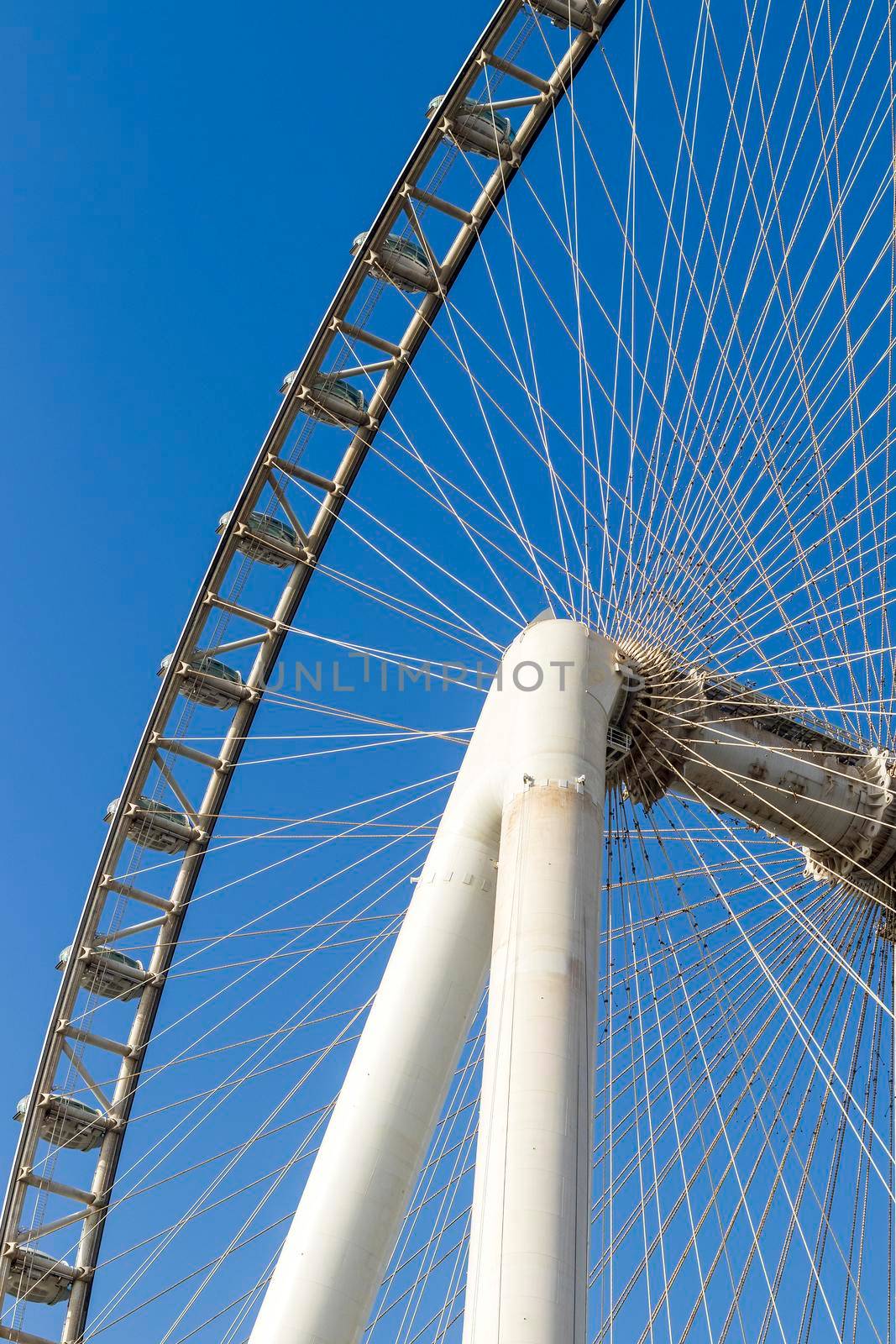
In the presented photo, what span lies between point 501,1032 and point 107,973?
12595mm

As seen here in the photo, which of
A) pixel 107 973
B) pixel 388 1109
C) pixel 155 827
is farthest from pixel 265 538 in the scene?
pixel 388 1109

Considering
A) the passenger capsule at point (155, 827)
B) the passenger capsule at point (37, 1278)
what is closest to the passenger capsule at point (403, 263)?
the passenger capsule at point (155, 827)

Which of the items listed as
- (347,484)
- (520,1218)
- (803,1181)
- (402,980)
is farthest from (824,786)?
(347,484)

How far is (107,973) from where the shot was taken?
23.5 metres

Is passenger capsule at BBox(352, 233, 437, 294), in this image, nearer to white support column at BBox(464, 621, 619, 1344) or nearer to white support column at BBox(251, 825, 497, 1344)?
white support column at BBox(464, 621, 619, 1344)

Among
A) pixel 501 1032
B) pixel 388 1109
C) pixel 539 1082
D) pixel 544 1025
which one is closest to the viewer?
pixel 539 1082

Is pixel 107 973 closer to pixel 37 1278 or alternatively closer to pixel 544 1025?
pixel 37 1278

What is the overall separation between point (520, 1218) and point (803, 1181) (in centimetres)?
519

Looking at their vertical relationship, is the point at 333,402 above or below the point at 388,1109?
above

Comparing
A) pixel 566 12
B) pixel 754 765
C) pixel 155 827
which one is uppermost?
pixel 566 12

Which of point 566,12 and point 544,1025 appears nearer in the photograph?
point 544,1025

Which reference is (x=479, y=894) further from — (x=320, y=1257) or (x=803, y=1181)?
(x=803, y=1181)

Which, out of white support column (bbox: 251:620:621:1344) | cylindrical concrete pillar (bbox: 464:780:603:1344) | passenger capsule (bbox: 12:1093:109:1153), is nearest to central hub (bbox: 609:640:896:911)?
white support column (bbox: 251:620:621:1344)

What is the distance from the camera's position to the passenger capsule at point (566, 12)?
70.7 feet
